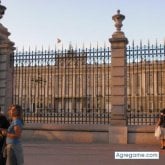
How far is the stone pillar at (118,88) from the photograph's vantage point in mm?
14633

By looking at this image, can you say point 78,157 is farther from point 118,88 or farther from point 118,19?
point 118,19

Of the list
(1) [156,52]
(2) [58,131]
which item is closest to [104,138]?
(2) [58,131]

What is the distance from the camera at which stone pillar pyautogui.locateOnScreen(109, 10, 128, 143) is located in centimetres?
1463

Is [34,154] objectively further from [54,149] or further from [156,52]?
[156,52]

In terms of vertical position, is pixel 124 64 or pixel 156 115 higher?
pixel 124 64

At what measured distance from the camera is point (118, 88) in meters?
15.0

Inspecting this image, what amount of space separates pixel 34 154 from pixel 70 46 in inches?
245

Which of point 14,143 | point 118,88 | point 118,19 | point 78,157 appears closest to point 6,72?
point 118,88

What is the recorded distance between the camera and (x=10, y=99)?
17062 mm

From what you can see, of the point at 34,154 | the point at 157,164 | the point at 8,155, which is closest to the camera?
the point at 8,155

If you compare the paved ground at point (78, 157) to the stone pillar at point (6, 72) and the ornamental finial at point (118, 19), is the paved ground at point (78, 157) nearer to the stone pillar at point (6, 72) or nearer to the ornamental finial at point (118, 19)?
the stone pillar at point (6, 72)

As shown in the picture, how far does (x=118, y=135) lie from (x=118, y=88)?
1893 mm

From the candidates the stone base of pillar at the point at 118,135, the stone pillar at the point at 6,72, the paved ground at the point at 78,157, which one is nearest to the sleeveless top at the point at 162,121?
the paved ground at the point at 78,157

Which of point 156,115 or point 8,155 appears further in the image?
point 156,115
